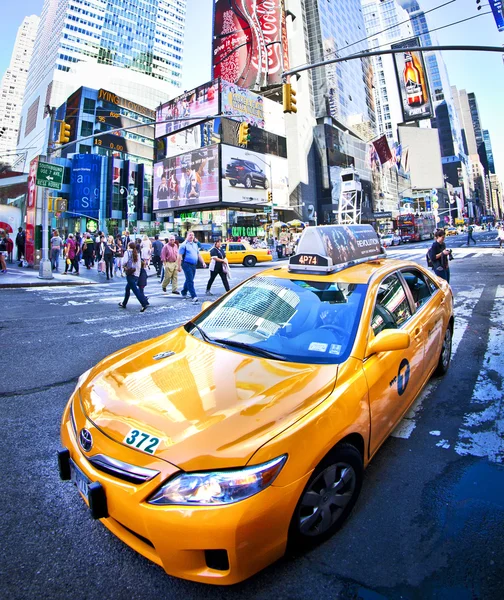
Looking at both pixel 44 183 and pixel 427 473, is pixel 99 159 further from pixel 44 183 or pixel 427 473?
pixel 427 473

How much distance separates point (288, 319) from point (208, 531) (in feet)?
5.54

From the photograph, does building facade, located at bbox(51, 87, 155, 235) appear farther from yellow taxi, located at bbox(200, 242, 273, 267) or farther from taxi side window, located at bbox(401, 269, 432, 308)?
taxi side window, located at bbox(401, 269, 432, 308)

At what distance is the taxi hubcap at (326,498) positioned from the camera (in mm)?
1775

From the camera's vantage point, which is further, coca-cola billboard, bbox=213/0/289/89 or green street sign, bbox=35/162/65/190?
coca-cola billboard, bbox=213/0/289/89

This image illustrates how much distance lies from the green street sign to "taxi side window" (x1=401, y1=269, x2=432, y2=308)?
49.9 ft

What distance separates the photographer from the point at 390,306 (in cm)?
306

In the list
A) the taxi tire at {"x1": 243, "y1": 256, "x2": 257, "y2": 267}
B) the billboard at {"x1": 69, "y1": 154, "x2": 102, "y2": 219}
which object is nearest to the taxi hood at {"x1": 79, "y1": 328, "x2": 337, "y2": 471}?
the taxi tire at {"x1": 243, "y1": 256, "x2": 257, "y2": 267}

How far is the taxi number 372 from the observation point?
65.2 inches

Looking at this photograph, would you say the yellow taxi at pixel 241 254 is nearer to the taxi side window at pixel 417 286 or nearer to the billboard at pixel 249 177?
the taxi side window at pixel 417 286

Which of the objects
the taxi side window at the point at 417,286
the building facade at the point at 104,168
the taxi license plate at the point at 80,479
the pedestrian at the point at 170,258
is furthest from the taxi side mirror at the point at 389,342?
the building facade at the point at 104,168

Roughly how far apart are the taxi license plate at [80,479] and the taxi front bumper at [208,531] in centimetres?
20

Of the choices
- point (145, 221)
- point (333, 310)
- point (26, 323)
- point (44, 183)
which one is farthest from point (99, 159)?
point (333, 310)

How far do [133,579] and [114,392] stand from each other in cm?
93

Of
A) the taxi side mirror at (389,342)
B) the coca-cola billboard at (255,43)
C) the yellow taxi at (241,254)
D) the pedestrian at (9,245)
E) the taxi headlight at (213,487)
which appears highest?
the coca-cola billboard at (255,43)
